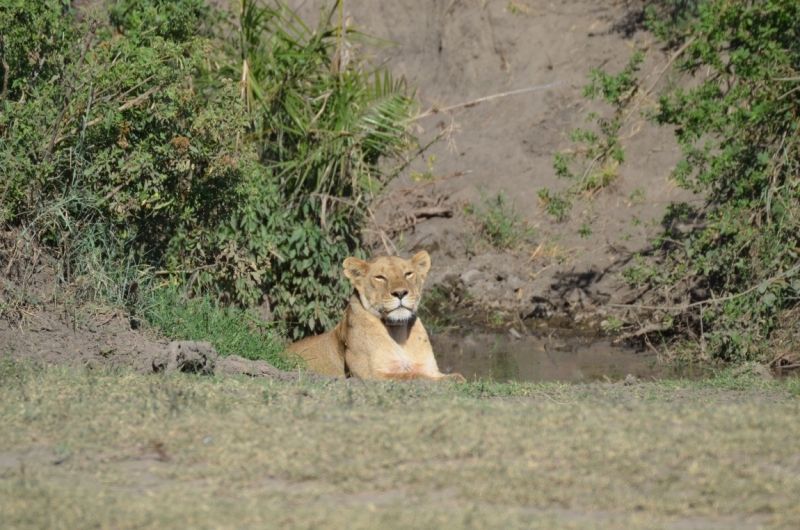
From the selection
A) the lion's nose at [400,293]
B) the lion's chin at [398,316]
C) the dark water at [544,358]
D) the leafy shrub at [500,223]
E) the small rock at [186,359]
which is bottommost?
the dark water at [544,358]

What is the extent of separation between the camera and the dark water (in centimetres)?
1081

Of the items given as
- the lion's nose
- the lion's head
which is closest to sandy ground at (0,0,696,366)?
the lion's head

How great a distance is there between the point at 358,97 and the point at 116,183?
3622mm

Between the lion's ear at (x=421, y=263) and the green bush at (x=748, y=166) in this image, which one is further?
the green bush at (x=748, y=166)

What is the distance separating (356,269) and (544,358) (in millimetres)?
3421

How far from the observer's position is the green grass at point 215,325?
30.3 ft

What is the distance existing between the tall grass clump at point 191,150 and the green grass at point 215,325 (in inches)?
10.2

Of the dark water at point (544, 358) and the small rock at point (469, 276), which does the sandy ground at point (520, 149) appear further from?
the dark water at point (544, 358)

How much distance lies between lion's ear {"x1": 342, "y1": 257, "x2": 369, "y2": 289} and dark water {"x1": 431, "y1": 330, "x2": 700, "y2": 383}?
1.85 meters

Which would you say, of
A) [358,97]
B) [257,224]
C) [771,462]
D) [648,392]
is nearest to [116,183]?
[257,224]

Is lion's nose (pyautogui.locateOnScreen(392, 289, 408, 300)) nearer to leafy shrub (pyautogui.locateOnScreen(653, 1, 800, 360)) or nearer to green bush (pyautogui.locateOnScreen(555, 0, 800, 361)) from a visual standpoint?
green bush (pyautogui.locateOnScreen(555, 0, 800, 361))

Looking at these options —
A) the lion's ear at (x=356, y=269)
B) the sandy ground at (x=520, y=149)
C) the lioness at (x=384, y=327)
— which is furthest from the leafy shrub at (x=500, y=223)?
the lion's ear at (x=356, y=269)

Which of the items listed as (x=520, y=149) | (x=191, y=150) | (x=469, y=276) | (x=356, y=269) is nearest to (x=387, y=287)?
(x=356, y=269)

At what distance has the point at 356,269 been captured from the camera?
9.59 metres
